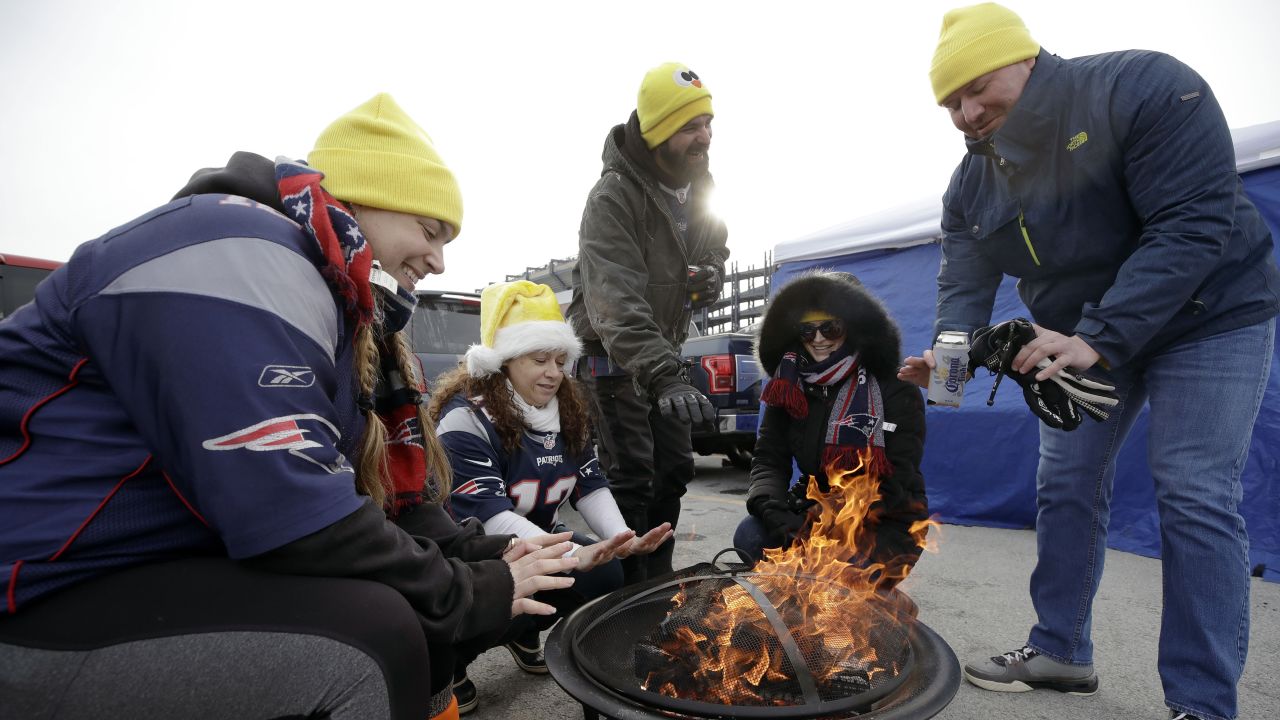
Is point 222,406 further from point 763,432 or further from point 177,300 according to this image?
point 763,432

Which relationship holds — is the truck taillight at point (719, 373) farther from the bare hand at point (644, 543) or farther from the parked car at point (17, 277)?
the parked car at point (17, 277)

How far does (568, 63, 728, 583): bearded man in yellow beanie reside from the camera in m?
2.60

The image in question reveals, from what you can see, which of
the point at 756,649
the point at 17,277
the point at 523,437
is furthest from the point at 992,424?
the point at 17,277

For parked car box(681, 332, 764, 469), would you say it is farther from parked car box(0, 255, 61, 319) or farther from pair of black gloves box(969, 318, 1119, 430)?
parked car box(0, 255, 61, 319)

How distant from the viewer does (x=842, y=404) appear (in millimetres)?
2666

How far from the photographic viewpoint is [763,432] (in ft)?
9.57

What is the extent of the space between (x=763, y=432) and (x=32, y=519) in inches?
95.7

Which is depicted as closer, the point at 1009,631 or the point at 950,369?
the point at 950,369

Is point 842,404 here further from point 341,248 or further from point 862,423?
point 341,248

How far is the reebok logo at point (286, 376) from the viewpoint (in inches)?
39.2

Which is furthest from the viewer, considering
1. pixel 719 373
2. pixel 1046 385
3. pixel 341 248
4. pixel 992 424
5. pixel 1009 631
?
pixel 719 373

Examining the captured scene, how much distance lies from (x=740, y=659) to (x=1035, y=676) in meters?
1.36

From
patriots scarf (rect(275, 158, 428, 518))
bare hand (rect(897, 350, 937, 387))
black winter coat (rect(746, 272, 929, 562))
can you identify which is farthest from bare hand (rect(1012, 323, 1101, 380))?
patriots scarf (rect(275, 158, 428, 518))

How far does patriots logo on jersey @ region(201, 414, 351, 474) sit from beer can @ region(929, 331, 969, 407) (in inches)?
72.2
